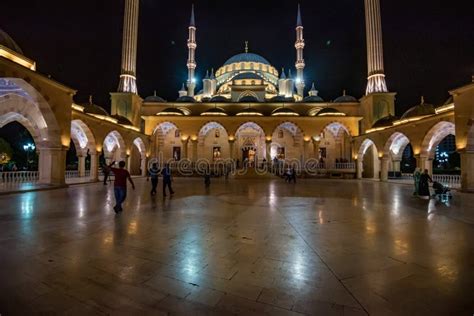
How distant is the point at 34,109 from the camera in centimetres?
1355

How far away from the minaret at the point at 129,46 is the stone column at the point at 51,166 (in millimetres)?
16949

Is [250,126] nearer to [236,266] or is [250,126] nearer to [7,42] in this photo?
[7,42]

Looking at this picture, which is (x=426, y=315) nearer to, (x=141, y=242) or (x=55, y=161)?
(x=141, y=242)

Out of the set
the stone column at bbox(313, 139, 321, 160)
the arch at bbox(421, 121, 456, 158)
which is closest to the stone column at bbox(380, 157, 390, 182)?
the arch at bbox(421, 121, 456, 158)

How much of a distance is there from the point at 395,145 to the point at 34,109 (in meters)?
27.8

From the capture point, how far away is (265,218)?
5516 mm

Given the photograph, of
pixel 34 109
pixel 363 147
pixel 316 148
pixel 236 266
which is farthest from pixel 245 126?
pixel 236 266

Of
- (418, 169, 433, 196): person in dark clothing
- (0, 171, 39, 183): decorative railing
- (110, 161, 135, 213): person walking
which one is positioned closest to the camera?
(110, 161, 135, 213): person walking

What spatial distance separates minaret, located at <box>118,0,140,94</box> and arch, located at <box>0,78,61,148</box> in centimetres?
1522

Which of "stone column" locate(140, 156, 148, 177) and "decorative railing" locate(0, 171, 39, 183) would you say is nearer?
"decorative railing" locate(0, 171, 39, 183)

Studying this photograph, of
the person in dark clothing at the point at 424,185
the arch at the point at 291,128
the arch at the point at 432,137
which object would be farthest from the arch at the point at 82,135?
the arch at the point at 432,137

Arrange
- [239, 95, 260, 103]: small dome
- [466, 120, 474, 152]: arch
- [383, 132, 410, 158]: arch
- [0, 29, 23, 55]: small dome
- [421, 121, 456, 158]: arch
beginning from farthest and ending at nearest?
[239, 95, 260, 103]: small dome, [383, 132, 410, 158]: arch, [421, 121, 456, 158]: arch, [466, 120, 474, 152]: arch, [0, 29, 23, 55]: small dome

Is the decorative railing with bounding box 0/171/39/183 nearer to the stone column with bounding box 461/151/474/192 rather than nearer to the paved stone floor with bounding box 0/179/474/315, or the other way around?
the paved stone floor with bounding box 0/179/474/315

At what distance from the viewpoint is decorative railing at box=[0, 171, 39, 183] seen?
1349cm
